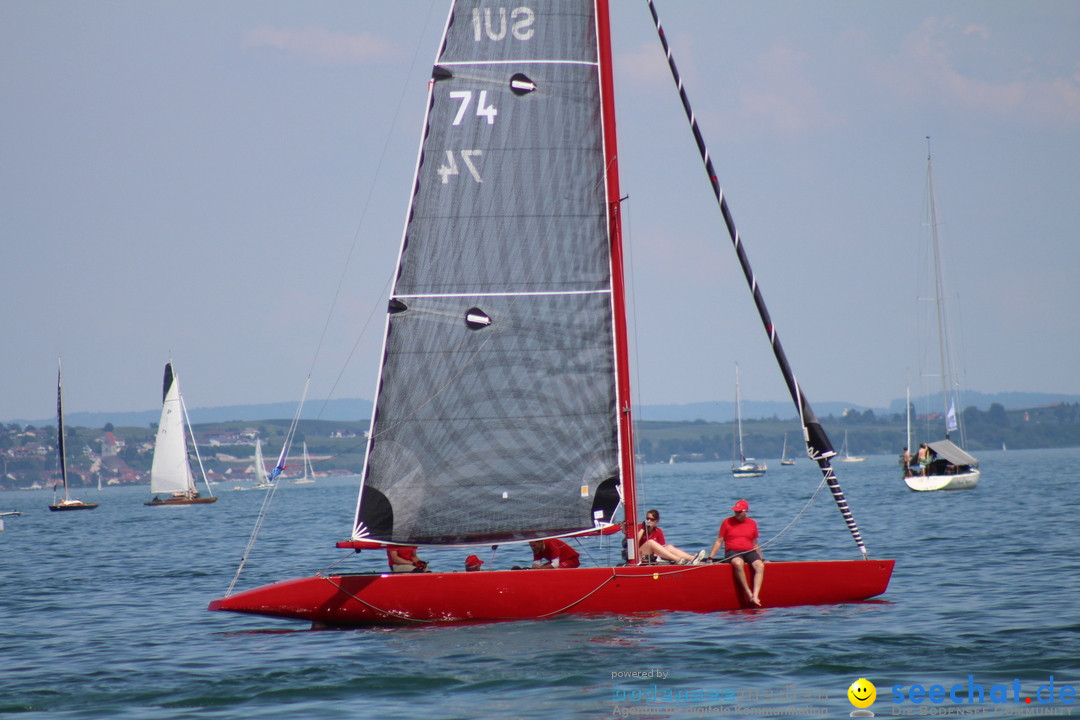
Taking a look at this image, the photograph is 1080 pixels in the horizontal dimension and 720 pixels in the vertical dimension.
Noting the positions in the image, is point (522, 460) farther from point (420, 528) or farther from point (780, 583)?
point (780, 583)

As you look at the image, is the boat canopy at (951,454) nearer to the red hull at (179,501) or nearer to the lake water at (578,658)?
the lake water at (578,658)

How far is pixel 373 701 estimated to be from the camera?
1084 cm

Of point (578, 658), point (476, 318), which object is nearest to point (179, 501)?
point (476, 318)

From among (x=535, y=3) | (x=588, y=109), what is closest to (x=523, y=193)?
(x=588, y=109)

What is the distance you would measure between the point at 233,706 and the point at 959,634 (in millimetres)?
7742

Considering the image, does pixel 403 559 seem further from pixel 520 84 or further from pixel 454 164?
pixel 520 84

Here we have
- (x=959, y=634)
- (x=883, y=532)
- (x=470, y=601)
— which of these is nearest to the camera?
(x=959, y=634)

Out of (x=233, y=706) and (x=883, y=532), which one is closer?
(x=233, y=706)

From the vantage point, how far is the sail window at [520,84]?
14.5 m

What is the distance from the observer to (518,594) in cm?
1420

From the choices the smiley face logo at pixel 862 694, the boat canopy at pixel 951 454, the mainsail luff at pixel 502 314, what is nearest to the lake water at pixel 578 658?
the smiley face logo at pixel 862 694

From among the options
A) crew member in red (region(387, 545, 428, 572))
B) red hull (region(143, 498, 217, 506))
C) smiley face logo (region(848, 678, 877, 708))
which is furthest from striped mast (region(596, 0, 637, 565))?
red hull (region(143, 498, 217, 506))

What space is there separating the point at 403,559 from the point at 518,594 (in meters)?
1.70

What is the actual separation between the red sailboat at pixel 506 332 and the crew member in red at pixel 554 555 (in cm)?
55
